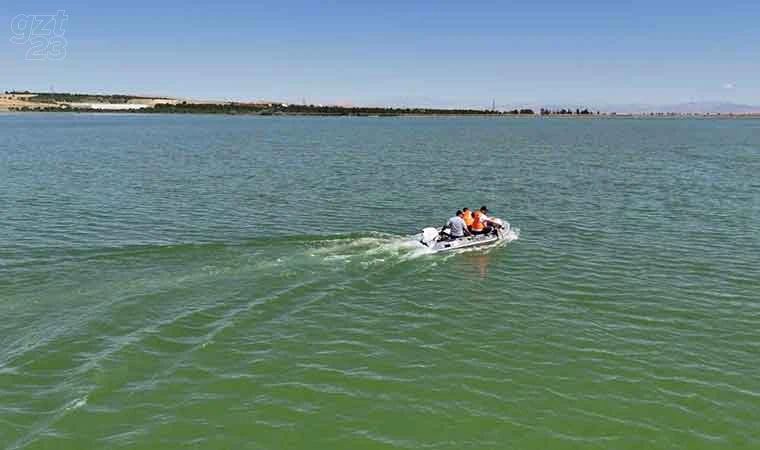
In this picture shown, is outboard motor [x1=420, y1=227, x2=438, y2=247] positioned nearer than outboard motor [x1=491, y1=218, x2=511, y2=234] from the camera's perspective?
Yes

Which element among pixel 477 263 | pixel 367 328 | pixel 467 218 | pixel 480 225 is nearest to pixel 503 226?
pixel 480 225

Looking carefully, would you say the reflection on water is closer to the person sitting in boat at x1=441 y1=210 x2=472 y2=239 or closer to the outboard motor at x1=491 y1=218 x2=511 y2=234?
the person sitting in boat at x1=441 y1=210 x2=472 y2=239

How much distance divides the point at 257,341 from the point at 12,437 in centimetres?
677

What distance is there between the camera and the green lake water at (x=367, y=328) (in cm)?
1412

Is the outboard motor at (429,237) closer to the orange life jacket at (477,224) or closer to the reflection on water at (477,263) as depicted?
the reflection on water at (477,263)

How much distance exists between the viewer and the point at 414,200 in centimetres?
4366

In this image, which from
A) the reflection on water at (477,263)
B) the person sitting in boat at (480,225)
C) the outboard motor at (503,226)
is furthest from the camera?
the outboard motor at (503,226)

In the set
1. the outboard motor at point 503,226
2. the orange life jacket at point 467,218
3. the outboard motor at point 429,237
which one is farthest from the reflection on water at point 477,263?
the outboard motor at point 503,226

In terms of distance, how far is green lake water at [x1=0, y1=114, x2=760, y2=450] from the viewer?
14.1 meters

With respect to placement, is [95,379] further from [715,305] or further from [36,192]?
[36,192]

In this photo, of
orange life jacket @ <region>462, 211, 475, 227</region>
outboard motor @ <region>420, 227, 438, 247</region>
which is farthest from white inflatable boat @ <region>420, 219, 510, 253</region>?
orange life jacket @ <region>462, 211, 475, 227</region>

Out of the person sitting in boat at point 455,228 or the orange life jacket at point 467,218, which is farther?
the orange life jacket at point 467,218

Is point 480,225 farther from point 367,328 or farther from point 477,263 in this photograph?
point 367,328

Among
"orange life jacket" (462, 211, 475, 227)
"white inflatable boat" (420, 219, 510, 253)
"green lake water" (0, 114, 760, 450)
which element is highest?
"orange life jacket" (462, 211, 475, 227)
